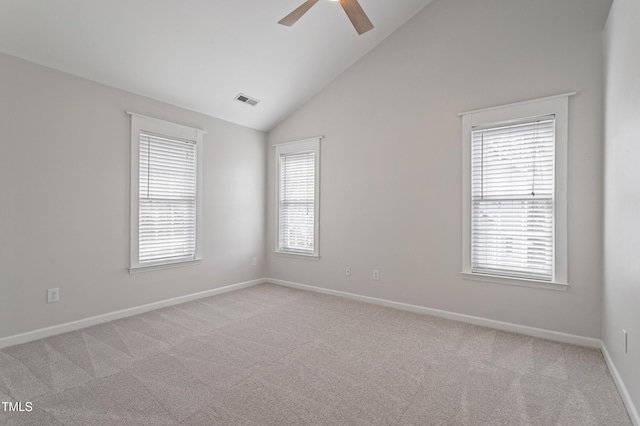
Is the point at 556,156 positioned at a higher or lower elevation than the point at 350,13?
lower

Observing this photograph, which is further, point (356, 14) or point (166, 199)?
point (166, 199)

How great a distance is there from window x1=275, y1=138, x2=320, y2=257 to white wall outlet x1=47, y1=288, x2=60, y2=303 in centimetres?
289

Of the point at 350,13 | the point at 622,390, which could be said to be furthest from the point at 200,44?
the point at 622,390

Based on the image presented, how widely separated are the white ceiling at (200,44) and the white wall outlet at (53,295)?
88.1 inches

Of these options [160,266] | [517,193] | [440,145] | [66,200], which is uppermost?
[440,145]

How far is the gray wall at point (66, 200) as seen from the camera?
114 inches

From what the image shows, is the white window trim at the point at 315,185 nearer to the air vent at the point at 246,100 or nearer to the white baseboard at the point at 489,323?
the white baseboard at the point at 489,323

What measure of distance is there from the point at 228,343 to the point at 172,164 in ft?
8.13

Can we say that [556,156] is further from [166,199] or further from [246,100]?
[166,199]

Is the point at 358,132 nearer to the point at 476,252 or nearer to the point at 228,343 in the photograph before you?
the point at 476,252

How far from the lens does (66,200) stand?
10.6 ft

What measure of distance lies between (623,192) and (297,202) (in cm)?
383

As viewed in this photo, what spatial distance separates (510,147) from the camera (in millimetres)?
3289

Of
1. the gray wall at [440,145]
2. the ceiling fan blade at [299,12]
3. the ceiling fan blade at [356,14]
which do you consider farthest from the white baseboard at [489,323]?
the ceiling fan blade at [299,12]
